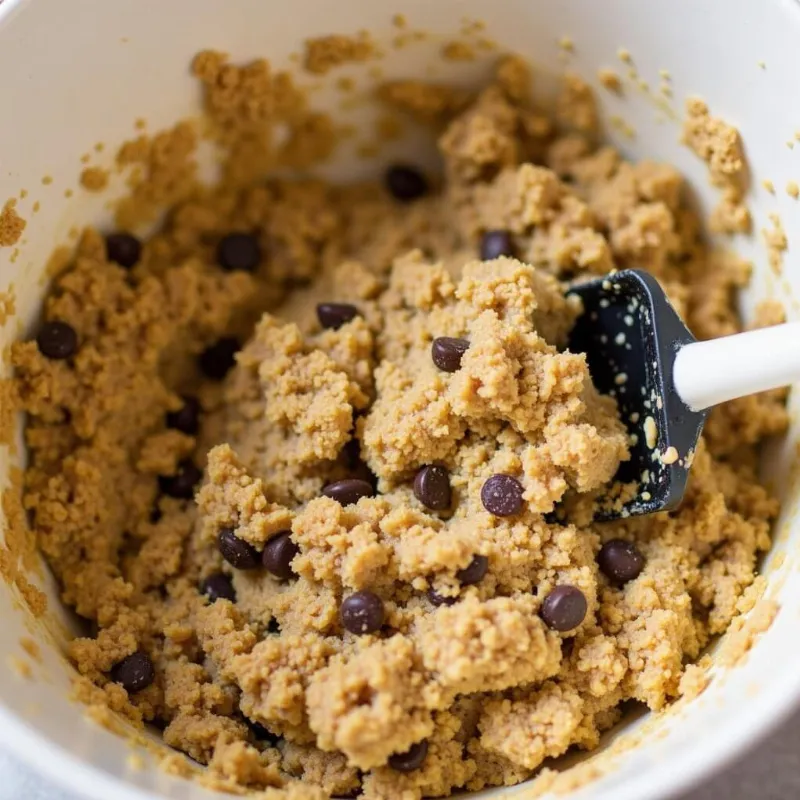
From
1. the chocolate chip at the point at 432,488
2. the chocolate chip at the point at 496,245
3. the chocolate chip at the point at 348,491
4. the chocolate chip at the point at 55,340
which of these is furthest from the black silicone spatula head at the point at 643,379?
the chocolate chip at the point at 55,340

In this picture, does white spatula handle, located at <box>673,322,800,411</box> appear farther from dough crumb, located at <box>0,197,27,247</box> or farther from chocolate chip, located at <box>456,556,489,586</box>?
dough crumb, located at <box>0,197,27,247</box>

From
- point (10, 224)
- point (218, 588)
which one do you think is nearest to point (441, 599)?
point (218, 588)

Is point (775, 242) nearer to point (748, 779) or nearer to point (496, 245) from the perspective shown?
point (496, 245)

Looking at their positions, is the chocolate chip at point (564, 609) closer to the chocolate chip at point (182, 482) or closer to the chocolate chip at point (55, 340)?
the chocolate chip at point (182, 482)

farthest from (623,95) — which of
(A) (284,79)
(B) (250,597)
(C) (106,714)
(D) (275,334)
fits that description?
(C) (106,714)

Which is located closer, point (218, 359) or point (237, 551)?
point (237, 551)

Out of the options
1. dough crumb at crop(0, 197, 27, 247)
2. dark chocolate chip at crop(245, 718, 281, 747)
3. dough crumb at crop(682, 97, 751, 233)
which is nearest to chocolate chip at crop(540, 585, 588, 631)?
dark chocolate chip at crop(245, 718, 281, 747)

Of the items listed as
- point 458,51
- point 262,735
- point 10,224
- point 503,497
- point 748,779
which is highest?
point 10,224
